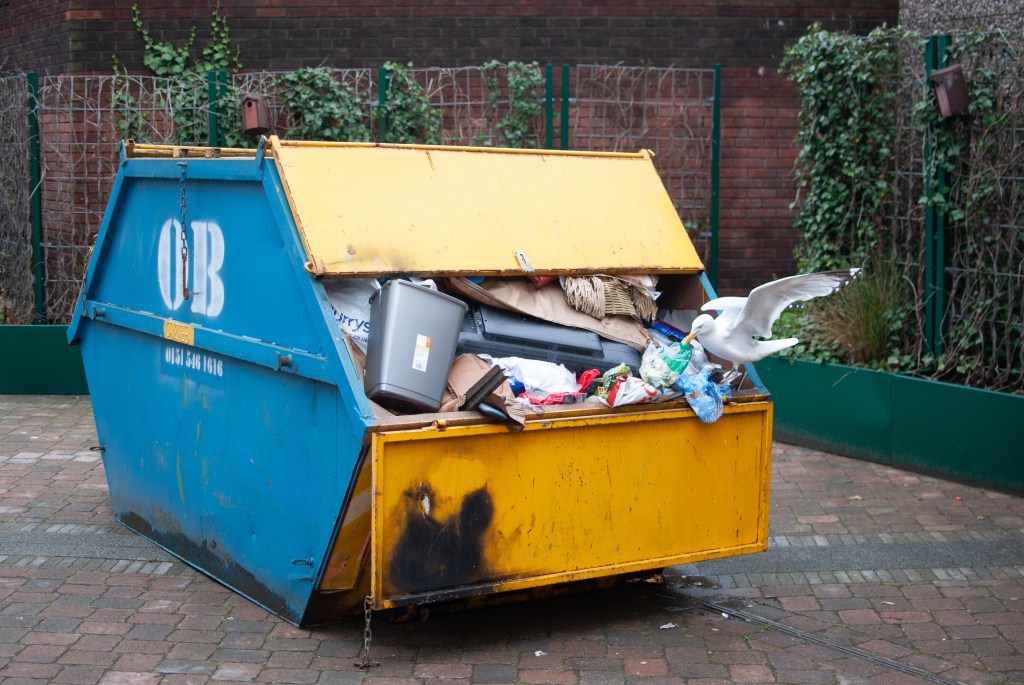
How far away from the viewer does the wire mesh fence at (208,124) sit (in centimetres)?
952

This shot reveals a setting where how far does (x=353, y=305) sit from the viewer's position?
4.67 meters

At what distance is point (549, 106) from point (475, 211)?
16.6 ft

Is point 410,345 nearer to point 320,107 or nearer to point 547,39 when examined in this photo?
point 320,107

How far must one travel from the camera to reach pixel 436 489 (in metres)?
4.34

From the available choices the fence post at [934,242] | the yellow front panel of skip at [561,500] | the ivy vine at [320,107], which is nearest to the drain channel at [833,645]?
the yellow front panel of skip at [561,500]

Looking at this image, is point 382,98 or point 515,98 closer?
point 382,98

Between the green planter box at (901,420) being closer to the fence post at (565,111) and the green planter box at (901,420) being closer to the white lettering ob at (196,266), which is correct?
the fence post at (565,111)

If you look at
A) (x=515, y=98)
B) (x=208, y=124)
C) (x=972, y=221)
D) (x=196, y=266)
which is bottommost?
(x=196, y=266)

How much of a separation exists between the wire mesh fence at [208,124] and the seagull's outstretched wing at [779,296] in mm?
5192

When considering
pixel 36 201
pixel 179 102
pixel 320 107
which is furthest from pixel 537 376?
pixel 36 201

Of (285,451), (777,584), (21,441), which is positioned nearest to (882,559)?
(777,584)

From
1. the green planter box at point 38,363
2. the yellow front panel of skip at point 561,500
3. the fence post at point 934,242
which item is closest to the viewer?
the yellow front panel of skip at point 561,500

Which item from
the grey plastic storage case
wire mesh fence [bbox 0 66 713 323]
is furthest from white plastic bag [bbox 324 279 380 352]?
wire mesh fence [bbox 0 66 713 323]

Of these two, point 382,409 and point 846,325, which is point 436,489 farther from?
point 846,325
